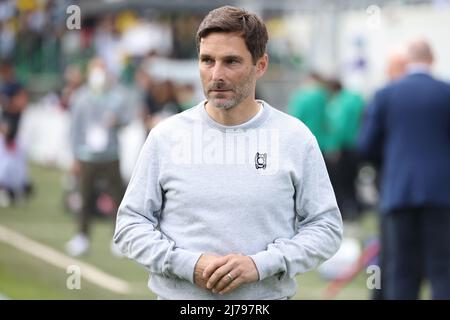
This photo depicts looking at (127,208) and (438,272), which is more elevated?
(127,208)

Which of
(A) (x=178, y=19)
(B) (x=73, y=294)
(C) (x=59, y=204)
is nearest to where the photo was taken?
(B) (x=73, y=294)

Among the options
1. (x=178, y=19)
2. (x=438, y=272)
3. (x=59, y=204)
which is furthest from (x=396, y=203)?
(x=178, y=19)

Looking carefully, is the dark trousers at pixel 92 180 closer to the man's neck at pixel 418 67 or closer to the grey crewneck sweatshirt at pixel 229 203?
the man's neck at pixel 418 67

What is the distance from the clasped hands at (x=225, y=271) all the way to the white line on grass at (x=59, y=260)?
7.03 m

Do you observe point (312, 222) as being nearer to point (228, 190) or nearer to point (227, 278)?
point (228, 190)

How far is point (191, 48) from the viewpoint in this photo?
32562 millimetres

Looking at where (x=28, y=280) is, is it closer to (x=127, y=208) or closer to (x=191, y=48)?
(x=127, y=208)

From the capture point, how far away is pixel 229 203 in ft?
16.1

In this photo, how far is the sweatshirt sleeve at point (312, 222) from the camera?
4.99m

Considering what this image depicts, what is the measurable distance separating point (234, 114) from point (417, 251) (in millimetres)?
5262

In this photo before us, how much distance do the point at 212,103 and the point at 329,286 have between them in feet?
26.7

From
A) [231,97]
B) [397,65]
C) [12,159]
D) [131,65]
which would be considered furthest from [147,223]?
[131,65]

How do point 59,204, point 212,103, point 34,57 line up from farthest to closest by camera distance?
point 34,57, point 59,204, point 212,103

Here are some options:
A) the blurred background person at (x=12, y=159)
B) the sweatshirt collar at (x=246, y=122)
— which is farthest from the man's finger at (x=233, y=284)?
the blurred background person at (x=12, y=159)
